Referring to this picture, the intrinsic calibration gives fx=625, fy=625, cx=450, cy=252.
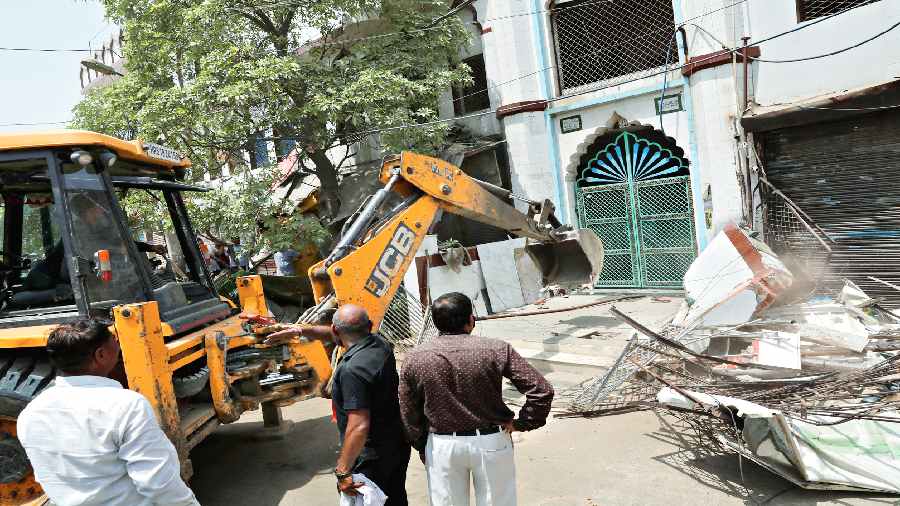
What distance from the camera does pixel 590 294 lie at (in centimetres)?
1170

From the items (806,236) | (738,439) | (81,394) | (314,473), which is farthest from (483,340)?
(806,236)

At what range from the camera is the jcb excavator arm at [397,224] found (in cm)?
515

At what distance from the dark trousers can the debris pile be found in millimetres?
1998

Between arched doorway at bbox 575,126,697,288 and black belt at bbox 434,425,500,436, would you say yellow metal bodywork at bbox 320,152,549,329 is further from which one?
arched doorway at bbox 575,126,697,288

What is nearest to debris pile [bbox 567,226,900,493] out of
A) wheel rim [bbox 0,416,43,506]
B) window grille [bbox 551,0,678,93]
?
wheel rim [bbox 0,416,43,506]

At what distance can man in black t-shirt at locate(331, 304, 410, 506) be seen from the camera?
9.90ft

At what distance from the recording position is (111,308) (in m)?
4.29

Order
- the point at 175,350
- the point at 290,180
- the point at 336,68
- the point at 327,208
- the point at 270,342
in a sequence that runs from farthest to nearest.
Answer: the point at 290,180, the point at 327,208, the point at 336,68, the point at 270,342, the point at 175,350

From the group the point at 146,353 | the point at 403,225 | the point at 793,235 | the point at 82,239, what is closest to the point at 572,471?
the point at 403,225

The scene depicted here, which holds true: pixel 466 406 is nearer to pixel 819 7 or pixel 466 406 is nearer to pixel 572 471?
pixel 572 471

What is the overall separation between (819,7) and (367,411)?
8716 mm

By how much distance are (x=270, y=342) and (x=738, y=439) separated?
11.2ft

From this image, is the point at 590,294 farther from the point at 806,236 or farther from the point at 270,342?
the point at 270,342

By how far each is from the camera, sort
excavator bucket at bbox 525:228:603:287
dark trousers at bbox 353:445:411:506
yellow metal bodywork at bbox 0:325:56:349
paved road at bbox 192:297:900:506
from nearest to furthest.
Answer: dark trousers at bbox 353:445:411:506 → yellow metal bodywork at bbox 0:325:56:349 → paved road at bbox 192:297:900:506 → excavator bucket at bbox 525:228:603:287
